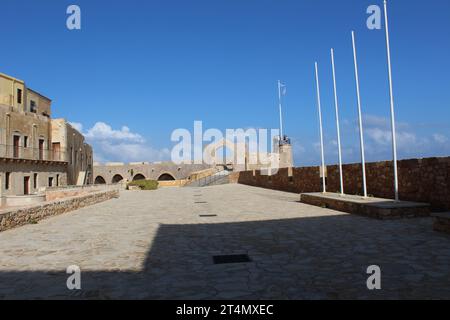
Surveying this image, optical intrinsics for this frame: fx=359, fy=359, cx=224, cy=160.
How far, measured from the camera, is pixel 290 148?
3891 centimetres

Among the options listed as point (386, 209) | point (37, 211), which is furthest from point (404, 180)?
point (37, 211)

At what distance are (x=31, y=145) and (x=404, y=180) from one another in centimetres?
3056

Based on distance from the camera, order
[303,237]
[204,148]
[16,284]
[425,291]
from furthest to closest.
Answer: [204,148]
[303,237]
[16,284]
[425,291]

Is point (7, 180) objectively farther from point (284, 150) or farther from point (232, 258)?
point (232, 258)

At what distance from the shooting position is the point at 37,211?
10234mm

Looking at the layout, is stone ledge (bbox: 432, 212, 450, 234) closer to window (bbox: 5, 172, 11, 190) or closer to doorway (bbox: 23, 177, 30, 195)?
window (bbox: 5, 172, 11, 190)

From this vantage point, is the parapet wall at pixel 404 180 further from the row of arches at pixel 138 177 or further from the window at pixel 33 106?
the row of arches at pixel 138 177

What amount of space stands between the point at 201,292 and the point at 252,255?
1.83 m

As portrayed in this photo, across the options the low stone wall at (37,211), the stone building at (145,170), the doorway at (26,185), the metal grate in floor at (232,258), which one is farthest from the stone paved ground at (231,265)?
the stone building at (145,170)

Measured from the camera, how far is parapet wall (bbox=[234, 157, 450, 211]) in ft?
30.2

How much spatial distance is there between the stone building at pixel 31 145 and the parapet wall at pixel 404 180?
23603mm

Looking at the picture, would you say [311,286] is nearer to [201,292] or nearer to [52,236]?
[201,292]

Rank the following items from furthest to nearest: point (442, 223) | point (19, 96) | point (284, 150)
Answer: point (284, 150), point (19, 96), point (442, 223)
